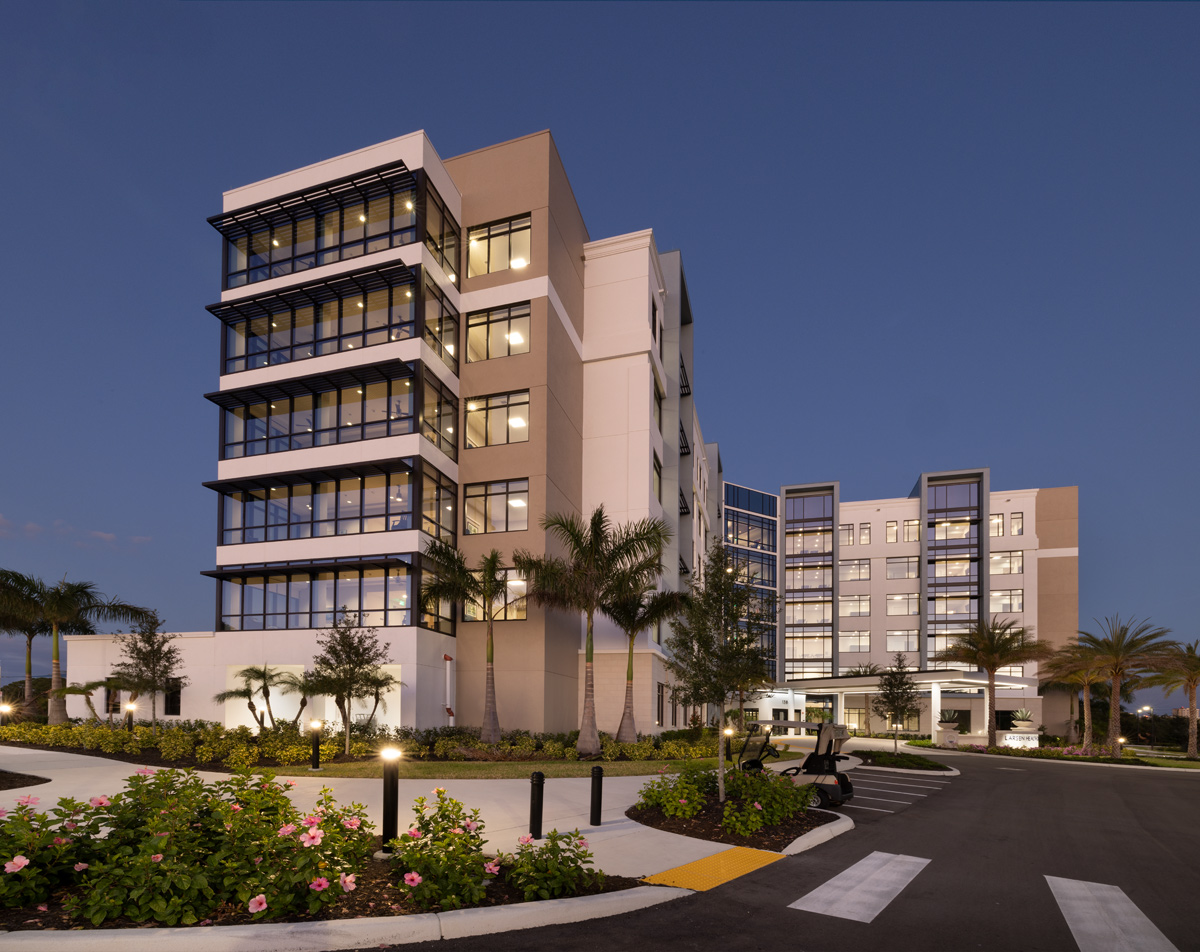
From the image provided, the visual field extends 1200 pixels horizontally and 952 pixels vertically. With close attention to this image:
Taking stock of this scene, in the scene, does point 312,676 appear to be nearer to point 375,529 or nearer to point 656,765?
point 375,529

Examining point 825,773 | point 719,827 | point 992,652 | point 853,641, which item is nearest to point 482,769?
point 825,773

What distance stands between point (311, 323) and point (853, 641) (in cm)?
6932

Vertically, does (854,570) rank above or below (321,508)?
below

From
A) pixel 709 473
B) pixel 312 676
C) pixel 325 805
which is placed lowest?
pixel 312 676

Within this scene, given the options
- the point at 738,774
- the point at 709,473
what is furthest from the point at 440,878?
the point at 709,473

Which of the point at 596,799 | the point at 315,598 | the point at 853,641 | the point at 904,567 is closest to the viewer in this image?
the point at 596,799

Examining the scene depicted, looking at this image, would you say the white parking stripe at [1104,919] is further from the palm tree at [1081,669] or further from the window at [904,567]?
the window at [904,567]

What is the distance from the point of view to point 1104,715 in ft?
243

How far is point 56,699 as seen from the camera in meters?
28.7

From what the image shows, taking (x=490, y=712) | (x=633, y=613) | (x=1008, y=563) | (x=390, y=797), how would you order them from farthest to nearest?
1. (x=1008, y=563)
2. (x=633, y=613)
3. (x=490, y=712)
4. (x=390, y=797)

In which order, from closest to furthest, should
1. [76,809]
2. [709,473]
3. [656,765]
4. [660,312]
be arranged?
1. [76,809]
2. [656,765]
3. [660,312]
4. [709,473]

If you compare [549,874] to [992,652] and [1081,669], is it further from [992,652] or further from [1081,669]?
[1081,669]

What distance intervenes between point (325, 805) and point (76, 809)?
2141mm

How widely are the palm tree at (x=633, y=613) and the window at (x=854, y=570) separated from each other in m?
61.8
